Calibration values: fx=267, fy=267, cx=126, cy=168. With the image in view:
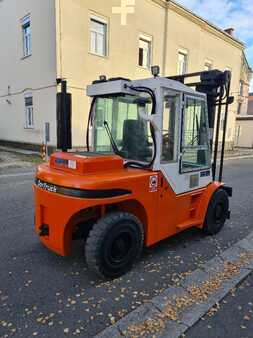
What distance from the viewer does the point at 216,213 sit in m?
4.43

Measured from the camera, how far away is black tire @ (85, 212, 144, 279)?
9.58ft

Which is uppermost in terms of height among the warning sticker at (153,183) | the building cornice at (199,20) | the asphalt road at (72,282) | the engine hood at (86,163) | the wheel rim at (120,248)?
the building cornice at (199,20)

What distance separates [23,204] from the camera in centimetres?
584

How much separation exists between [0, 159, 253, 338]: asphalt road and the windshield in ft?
4.67

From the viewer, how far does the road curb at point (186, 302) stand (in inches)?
91.4

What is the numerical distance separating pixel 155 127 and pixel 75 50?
10.8 m

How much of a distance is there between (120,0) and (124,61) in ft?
9.68

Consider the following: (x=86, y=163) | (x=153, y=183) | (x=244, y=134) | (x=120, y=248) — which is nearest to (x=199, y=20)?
(x=244, y=134)

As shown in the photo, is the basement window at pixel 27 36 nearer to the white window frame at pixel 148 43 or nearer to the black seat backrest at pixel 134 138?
the white window frame at pixel 148 43

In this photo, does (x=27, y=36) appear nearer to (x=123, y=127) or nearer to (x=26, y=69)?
(x=26, y=69)

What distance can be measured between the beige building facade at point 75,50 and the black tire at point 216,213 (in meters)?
9.47

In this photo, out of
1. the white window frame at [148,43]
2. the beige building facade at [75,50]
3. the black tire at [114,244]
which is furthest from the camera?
the white window frame at [148,43]

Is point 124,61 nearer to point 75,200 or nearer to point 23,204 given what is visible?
point 23,204

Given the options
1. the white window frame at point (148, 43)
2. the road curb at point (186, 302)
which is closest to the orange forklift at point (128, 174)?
the road curb at point (186, 302)
